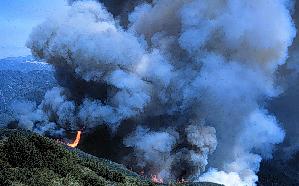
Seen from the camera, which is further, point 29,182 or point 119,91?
point 119,91

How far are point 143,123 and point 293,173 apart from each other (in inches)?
4170

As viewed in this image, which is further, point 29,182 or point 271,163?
point 271,163

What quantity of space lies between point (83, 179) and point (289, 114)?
528 ft

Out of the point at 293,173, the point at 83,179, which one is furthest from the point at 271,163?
the point at 83,179

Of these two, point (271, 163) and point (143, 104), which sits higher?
point (271, 163)

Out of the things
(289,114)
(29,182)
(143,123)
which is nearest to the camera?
(29,182)

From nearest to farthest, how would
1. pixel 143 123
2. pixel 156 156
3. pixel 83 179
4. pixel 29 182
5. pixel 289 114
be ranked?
pixel 29 182 → pixel 83 179 → pixel 156 156 → pixel 143 123 → pixel 289 114

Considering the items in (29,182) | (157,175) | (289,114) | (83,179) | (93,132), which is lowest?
(29,182)

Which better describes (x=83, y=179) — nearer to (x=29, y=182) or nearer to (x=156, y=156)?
(x=29, y=182)

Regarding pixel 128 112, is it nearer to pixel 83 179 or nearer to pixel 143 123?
pixel 143 123

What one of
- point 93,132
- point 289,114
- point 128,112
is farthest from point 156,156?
point 289,114

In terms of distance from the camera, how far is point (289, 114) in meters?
186

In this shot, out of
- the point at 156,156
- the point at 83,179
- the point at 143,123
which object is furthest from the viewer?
the point at 143,123

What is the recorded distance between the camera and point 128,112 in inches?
4077
